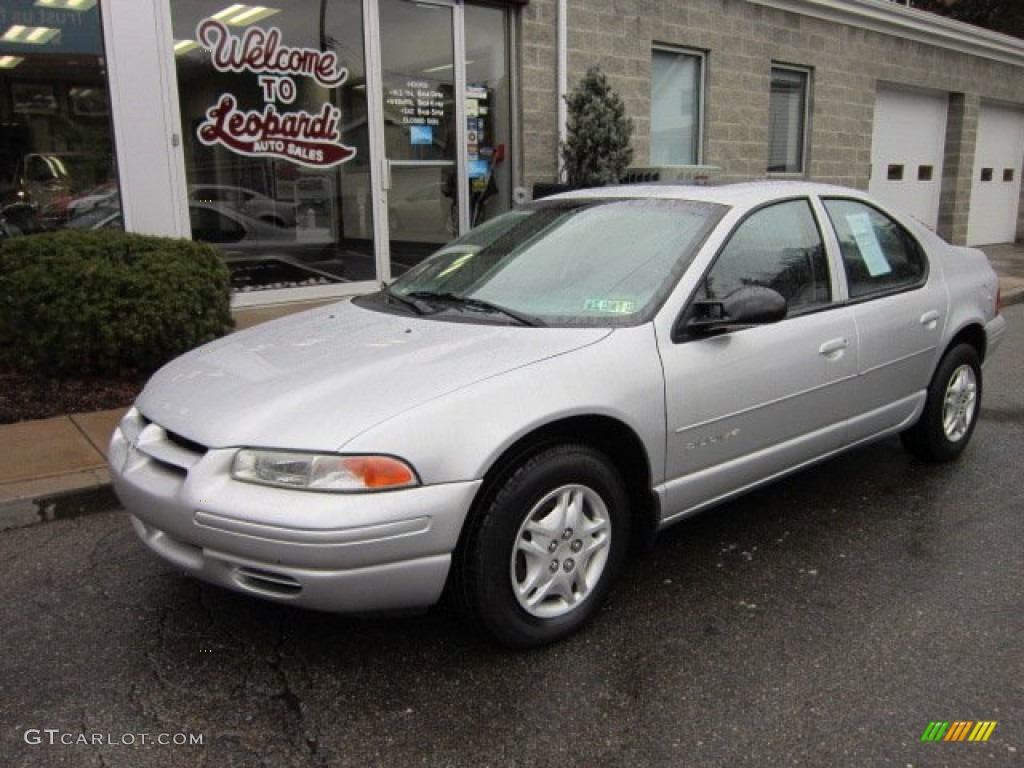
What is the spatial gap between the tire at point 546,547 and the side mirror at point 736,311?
0.66 metres

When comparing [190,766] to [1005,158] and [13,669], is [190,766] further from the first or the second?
[1005,158]

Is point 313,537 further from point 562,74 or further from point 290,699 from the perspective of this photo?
point 562,74

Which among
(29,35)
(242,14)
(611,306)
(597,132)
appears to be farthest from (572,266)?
(597,132)

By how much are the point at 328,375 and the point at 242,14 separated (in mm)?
6189

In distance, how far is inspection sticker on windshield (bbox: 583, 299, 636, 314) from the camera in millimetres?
3293

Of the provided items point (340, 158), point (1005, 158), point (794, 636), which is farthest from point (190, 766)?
point (1005, 158)

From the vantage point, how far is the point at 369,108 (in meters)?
8.65

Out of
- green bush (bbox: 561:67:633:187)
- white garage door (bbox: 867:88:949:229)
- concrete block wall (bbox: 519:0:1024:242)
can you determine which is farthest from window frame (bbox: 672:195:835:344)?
white garage door (bbox: 867:88:949:229)

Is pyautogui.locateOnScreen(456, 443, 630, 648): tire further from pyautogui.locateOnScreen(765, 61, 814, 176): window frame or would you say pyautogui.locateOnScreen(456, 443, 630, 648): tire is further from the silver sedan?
pyautogui.locateOnScreen(765, 61, 814, 176): window frame

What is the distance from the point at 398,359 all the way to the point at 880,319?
94.1 inches

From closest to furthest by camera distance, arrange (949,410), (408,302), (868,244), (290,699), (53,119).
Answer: (290,699) < (408,302) < (868,244) < (949,410) < (53,119)

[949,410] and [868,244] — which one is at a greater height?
[868,244]

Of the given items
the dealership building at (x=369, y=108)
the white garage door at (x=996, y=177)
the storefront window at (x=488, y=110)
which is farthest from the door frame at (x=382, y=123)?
the white garage door at (x=996, y=177)

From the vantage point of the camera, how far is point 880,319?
4094 millimetres
